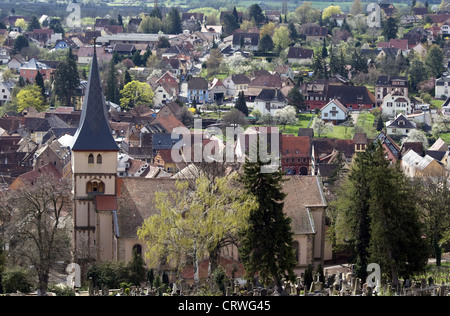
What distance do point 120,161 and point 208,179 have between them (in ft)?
119

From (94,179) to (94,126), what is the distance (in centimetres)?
240

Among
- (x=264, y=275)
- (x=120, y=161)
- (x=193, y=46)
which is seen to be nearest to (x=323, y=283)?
(x=264, y=275)

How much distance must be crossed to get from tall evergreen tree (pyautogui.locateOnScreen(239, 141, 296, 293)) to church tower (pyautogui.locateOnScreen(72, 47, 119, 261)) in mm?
8697

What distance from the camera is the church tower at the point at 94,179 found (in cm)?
5153

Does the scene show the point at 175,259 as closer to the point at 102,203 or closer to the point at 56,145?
the point at 102,203

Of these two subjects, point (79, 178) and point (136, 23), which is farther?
point (136, 23)

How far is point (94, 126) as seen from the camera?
5222cm

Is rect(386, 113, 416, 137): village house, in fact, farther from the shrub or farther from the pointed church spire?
the shrub

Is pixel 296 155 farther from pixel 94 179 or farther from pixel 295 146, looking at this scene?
pixel 94 179

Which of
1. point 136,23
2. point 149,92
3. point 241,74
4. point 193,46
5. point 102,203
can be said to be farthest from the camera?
point 136,23

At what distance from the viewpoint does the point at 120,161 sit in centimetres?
8519

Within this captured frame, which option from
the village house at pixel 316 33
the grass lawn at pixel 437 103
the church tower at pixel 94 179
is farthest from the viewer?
the village house at pixel 316 33

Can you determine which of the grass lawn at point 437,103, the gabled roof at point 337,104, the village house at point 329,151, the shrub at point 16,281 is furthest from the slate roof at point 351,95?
the shrub at point 16,281

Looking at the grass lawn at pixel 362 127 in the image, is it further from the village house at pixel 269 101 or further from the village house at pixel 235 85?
the village house at pixel 235 85
